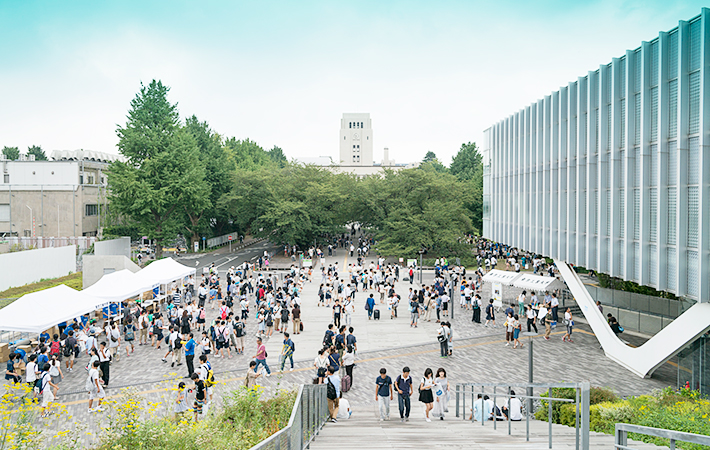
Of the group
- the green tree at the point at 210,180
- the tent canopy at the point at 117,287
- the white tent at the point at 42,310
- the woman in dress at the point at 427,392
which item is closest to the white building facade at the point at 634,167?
the woman in dress at the point at 427,392

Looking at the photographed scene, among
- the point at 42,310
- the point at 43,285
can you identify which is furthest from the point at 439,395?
the point at 43,285

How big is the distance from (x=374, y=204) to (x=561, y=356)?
3250 cm

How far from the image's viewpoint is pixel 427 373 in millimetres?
10703

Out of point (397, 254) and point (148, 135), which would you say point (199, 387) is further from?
point (148, 135)

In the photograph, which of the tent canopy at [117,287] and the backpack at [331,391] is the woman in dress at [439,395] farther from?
the tent canopy at [117,287]

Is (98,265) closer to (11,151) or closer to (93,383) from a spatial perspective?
(93,383)

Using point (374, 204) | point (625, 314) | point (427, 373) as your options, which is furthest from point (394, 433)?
point (374, 204)

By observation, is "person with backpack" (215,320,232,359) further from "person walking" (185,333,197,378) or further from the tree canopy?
the tree canopy

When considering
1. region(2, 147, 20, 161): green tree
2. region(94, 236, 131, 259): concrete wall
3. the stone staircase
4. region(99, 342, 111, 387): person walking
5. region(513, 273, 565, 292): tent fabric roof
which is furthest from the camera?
region(2, 147, 20, 161): green tree

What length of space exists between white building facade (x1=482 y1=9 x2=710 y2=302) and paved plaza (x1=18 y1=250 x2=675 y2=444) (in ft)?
10.6

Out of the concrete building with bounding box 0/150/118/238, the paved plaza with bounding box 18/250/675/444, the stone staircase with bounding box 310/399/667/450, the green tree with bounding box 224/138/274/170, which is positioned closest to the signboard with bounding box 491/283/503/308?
the paved plaza with bounding box 18/250/675/444

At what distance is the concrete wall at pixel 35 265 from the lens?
97.4 feet

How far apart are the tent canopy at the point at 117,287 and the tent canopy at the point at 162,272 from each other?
0.74 metres

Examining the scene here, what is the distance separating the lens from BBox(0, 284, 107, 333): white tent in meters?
14.7
